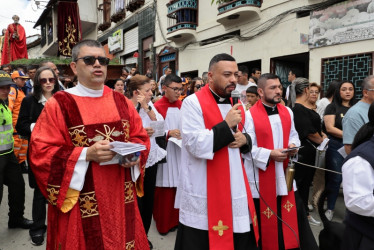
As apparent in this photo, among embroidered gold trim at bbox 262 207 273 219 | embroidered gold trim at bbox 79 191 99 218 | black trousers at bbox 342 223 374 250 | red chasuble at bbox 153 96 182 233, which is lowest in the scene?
red chasuble at bbox 153 96 182 233

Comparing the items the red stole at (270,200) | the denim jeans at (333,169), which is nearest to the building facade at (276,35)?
the denim jeans at (333,169)

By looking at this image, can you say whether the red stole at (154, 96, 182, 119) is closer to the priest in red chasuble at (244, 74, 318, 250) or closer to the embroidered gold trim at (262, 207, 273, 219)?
the priest in red chasuble at (244, 74, 318, 250)

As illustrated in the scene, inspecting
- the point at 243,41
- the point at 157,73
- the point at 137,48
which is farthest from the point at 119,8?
the point at 243,41

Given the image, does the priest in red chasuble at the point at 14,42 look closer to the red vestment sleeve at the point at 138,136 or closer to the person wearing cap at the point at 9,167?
the person wearing cap at the point at 9,167

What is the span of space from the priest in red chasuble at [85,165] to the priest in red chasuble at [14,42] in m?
12.6

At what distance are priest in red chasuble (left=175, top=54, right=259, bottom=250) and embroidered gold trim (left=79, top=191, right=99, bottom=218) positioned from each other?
2.68ft

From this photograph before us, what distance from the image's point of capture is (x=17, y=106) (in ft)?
19.5

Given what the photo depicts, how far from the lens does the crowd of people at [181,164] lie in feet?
6.97

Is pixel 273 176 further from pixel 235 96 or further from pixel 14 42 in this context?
pixel 14 42

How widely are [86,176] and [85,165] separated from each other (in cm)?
11

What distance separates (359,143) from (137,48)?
17.9m

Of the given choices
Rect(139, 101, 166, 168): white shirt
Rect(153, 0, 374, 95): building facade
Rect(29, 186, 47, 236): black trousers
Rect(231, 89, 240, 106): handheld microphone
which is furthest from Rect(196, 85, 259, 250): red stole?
Rect(153, 0, 374, 95): building facade

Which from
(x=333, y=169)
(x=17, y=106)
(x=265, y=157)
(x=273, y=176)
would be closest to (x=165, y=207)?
(x=273, y=176)

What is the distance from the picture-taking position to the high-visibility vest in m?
3.85
